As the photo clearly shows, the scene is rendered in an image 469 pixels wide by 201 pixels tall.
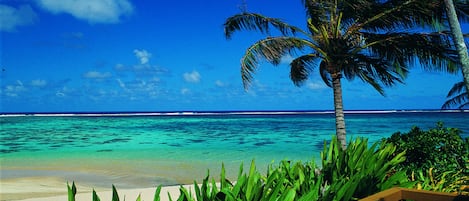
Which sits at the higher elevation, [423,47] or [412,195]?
[423,47]

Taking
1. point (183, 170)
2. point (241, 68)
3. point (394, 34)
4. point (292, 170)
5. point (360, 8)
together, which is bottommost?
point (183, 170)

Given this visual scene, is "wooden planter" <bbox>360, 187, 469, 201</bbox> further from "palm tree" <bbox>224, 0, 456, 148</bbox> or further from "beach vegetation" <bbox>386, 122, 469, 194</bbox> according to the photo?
"palm tree" <bbox>224, 0, 456, 148</bbox>

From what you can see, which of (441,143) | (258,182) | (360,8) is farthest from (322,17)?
(258,182)

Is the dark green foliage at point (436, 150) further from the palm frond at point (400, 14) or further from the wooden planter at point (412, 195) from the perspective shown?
the palm frond at point (400, 14)

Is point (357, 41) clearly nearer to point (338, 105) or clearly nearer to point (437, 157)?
point (338, 105)

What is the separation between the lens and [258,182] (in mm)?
3004

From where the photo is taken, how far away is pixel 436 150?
5508mm

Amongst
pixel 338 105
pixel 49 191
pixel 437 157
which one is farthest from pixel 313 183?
pixel 49 191

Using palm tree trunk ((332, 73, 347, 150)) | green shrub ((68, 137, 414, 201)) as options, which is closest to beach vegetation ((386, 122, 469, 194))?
green shrub ((68, 137, 414, 201))

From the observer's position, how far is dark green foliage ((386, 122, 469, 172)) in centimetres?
533

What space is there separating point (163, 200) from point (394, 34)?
674 cm

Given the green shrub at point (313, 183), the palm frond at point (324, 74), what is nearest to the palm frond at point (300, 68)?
the palm frond at point (324, 74)

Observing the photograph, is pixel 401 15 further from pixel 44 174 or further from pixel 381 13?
pixel 44 174

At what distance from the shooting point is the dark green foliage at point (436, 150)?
5332 millimetres
